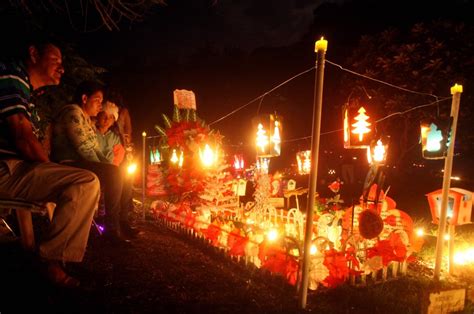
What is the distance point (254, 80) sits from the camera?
75.8ft

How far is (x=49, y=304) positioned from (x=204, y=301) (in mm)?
1527

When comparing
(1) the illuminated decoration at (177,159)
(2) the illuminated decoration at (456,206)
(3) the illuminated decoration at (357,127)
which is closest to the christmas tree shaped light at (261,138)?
(3) the illuminated decoration at (357,127)

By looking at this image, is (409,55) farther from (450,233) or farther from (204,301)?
(204,301)

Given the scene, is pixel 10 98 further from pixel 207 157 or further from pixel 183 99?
pixel 183 99

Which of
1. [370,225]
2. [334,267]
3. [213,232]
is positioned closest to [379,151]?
[370,225]

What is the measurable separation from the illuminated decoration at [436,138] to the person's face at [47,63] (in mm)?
5306

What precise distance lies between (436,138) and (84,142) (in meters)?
5.43

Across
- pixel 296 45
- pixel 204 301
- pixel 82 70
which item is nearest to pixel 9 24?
pixel 204 301

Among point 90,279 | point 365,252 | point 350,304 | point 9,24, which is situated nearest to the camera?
point 9,24

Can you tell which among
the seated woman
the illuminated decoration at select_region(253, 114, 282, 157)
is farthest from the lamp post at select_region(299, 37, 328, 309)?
the illuminated decoration at select_region(253, 114, 282, 157)

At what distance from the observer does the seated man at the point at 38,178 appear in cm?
256

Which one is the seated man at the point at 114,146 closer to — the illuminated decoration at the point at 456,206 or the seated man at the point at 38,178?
the seated man at the point at 38,178

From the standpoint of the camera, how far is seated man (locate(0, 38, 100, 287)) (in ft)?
8.39

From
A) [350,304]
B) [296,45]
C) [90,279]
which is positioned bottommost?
[350,304]
